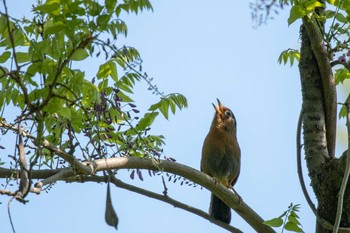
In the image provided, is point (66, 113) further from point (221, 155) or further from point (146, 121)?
point (221, 155)

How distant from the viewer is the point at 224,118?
9273mm

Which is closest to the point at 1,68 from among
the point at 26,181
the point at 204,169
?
the point at 26,181

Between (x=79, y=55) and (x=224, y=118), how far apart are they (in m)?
5.52

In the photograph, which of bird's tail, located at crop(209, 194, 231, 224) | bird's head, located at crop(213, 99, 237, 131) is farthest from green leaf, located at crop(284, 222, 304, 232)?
bird's head, located at crop(213, 99, 237, 131)

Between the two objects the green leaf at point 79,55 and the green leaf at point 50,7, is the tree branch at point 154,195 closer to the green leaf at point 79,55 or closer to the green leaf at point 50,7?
the green leaf at point 79,55

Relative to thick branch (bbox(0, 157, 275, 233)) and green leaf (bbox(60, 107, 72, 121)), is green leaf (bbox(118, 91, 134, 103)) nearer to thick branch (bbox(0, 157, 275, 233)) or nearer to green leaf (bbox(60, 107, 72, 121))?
thick branch (bbox(0, 157, 275, 233))

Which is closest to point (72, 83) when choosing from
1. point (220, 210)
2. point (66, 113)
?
point (66, 113)

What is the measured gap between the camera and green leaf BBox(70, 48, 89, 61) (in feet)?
12.6

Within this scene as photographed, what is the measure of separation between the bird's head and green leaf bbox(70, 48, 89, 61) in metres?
5.29

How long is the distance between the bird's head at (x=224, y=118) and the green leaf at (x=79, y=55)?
529cm

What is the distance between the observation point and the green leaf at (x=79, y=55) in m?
3.85

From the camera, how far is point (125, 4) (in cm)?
429

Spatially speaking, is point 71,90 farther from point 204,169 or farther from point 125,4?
point 204,169

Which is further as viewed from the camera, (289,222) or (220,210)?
(220,210)
